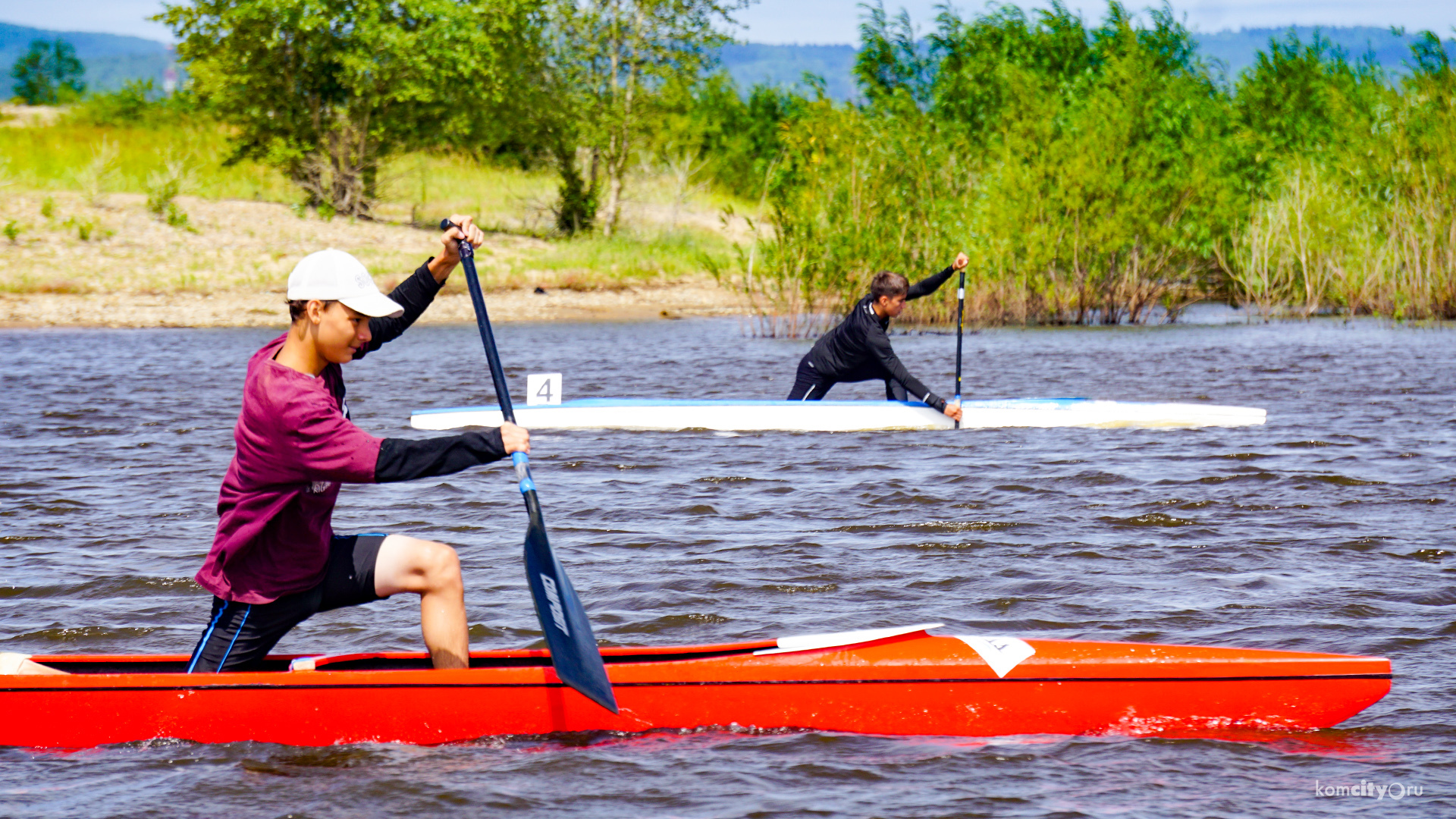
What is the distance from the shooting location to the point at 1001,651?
441 cm

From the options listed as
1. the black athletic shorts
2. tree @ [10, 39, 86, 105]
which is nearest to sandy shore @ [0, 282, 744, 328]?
the black athletic shorts

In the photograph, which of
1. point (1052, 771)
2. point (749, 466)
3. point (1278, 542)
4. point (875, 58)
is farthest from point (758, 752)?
A: point (875, 58)

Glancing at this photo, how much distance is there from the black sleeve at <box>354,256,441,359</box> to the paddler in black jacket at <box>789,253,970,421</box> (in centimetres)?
612

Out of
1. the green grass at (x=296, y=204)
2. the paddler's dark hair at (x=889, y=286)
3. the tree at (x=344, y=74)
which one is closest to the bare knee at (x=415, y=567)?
the paddler's dark hair at (x=889, y=286)

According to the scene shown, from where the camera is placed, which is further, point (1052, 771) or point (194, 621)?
point (194, 621)

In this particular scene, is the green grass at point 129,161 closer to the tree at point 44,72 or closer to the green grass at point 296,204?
the green grass at point 296,204

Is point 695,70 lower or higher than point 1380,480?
higher

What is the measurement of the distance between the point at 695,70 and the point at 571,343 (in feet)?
48.9

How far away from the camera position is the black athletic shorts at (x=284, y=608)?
4.20 meters

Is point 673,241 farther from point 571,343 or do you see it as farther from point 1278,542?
point 1278,542

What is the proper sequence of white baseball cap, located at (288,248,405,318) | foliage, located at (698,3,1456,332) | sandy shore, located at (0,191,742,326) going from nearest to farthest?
white baseball cap, located at (288,248,405,318)
foliage, located at (698,3,1456,332)
sandy shore, located at (0,191,742,326)

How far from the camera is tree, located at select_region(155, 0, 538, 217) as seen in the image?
100ft

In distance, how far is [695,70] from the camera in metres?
35.6

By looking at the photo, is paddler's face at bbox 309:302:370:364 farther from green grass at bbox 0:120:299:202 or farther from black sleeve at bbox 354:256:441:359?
green grass at bbox 0:120:299:202
